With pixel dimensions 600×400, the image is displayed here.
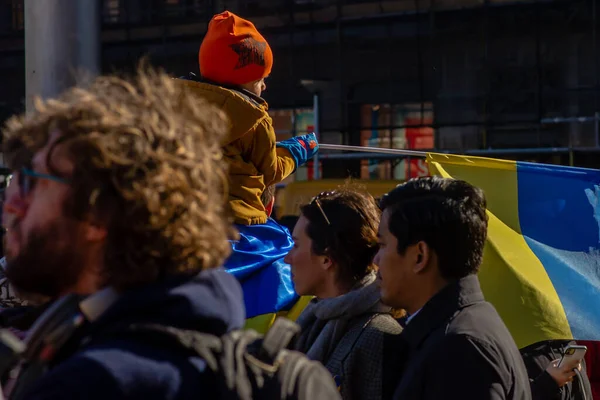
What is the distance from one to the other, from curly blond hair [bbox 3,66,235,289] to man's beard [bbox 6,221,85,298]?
0.04 metres

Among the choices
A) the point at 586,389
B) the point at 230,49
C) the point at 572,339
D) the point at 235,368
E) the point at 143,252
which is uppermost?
the point at 230,49

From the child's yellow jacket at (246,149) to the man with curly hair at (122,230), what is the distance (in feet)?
5.39

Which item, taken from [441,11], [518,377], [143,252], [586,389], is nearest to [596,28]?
[441,11]

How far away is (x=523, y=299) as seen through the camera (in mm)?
3535

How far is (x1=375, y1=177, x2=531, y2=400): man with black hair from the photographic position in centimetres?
233

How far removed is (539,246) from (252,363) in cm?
271

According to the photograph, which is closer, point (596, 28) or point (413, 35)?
point (596, 28)

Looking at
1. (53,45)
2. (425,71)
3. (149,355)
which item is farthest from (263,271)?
(425,71)

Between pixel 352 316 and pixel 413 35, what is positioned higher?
pixel 413 35

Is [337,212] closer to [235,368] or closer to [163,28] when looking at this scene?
[235,368]

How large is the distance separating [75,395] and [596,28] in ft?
43.5

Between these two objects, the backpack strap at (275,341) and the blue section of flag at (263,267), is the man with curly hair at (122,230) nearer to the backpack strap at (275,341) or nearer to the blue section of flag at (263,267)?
the backpack strap at (275,341)

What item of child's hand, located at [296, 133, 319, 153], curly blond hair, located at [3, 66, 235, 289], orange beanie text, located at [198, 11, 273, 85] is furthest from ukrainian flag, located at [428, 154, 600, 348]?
curly blond hair, located at [3, 66, 235, 289]

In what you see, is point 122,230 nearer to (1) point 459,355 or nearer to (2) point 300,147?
(1) point 459,355
